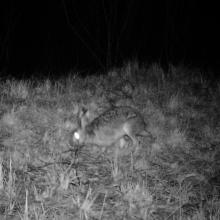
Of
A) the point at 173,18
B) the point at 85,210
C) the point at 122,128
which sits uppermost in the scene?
the point at 173,18

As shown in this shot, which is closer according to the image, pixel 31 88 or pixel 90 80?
pixel 31 88

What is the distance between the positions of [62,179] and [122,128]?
70.2 inches

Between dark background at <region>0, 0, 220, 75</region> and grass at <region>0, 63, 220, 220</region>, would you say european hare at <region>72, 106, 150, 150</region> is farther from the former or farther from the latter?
dark background at <region>0, 0, 220, 75</region>

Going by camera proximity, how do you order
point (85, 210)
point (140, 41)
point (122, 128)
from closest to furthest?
point (85, 210), point (122, 128), point (140, 41)

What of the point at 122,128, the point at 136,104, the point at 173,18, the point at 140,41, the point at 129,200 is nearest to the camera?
the point at 129,200

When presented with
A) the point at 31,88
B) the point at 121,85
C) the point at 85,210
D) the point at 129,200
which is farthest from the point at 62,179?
the point at 121,85

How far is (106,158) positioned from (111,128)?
0.58 metres

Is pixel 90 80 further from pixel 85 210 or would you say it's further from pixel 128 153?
pixel 85 210

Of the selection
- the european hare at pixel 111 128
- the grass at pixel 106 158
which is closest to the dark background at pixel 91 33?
the grass at pixel 106 158

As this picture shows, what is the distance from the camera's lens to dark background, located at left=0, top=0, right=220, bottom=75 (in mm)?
18516

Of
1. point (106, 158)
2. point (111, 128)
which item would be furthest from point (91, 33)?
point (106, 158)

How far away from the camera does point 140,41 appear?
29594 millimetres

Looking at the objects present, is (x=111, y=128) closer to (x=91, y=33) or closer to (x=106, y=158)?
(x=106, y=158)

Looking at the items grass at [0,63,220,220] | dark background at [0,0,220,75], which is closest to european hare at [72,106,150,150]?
grass at [0,63,220,220]
